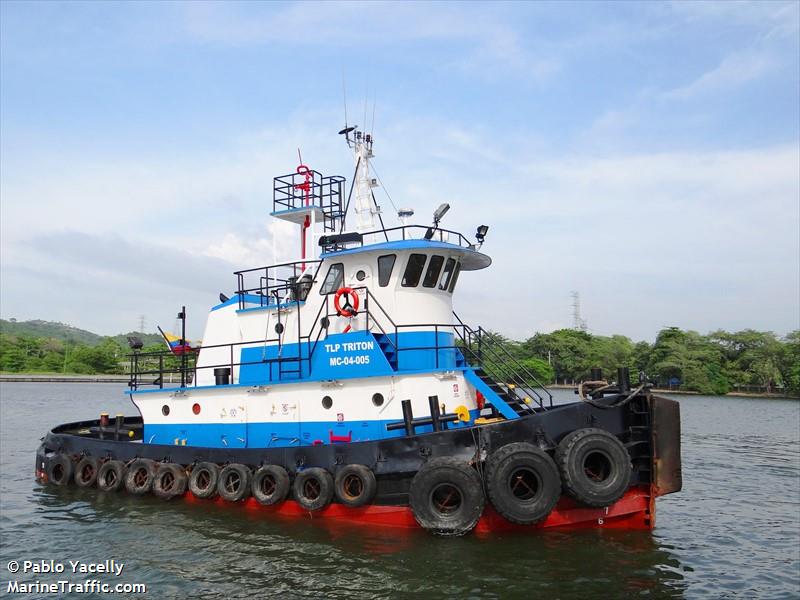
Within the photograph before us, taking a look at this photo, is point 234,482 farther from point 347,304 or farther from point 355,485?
point 347,304

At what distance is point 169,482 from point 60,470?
3.49m

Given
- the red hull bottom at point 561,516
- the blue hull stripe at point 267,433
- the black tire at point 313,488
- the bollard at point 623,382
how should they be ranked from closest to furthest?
the red hull bottom at point 561,516 → the bollard at point 623,382 → the black tire at point 313,488 → the blue hull stripe at point 267,433

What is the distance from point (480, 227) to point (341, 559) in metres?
6.03

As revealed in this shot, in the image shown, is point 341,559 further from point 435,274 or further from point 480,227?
point 480,227

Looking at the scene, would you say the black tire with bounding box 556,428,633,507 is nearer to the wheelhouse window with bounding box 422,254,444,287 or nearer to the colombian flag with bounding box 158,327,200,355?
the wheelhouse window with bounding box 422,254,444,287

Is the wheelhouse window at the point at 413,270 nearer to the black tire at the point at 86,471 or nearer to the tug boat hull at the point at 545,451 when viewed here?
the tug boat hull at the point at 545,451

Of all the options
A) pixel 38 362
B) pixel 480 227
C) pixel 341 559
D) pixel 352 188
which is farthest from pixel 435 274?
pixel 38 362

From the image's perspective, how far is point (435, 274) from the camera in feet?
36.1

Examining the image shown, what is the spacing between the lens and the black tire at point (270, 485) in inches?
402

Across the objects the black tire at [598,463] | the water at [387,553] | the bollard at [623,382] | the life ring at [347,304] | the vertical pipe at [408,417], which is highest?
the life ring at [347,304]

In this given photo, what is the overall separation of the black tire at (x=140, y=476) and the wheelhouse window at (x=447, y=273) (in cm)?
655

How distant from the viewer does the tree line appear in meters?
59.8

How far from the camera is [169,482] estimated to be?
38.0ft

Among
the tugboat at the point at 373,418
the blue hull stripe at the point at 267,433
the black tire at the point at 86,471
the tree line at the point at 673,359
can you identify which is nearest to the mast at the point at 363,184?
the tugboat at the point at 373,418
